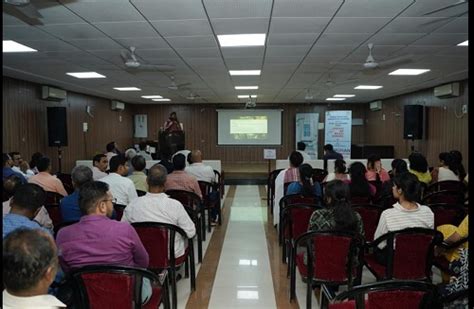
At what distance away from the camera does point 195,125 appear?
15086 mm

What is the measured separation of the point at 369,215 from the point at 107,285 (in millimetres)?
2563

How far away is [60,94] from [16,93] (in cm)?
A: 132

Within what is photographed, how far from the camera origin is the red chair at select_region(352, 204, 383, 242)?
358 cm

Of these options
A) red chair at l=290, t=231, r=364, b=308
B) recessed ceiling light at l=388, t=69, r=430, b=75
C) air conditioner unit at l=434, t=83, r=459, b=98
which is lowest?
red chair at l=290, t=231, r=364, b=308

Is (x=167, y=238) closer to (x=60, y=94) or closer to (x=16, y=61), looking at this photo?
(x=16, y=61)

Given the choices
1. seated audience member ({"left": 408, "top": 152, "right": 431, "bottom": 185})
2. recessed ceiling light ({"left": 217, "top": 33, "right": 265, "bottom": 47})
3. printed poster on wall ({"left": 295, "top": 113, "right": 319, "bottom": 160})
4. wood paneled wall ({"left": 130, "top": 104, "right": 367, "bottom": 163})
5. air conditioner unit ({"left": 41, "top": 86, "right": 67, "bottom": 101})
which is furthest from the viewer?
wood paneled wall ({"left": 130, "top": 104, "right": 367, "bottom": 163})

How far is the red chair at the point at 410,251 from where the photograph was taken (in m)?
2.66

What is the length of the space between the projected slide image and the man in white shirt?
1166 centimetres

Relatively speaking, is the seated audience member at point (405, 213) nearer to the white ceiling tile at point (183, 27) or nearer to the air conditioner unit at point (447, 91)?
the white ceiling tile at point (183, 27)

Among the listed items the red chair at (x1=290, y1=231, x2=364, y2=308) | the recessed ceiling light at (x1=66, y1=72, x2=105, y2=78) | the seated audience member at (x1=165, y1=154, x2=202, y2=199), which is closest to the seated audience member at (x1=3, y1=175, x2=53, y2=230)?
the seated audience member at (x1=165, y1=154, x2=202, y2=199)

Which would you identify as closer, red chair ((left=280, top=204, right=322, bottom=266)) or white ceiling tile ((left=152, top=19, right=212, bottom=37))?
Result: red chair ((left=280, top=204, right=322, bottom=266))

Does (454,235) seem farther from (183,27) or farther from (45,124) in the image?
(45,124)

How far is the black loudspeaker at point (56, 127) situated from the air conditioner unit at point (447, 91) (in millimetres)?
8489

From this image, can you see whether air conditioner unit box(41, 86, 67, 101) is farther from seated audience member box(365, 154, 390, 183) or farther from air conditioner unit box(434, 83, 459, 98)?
air conditioner unit box(434, 83, 459, 98)
